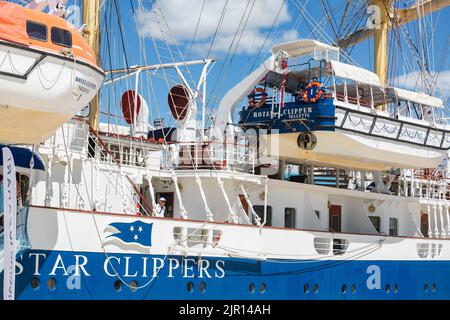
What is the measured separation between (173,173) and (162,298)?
4.22 m

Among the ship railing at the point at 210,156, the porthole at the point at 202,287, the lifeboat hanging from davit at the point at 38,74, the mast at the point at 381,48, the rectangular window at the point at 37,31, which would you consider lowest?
the porthole at the point at 202,287

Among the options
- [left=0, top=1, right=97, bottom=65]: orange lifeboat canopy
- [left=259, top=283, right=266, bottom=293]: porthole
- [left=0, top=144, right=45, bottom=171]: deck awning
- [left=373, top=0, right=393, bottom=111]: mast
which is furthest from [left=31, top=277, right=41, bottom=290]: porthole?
[left=373, top=0, right=393, bottom=111]: mast

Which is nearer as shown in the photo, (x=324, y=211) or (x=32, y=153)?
(x=32, y=153)

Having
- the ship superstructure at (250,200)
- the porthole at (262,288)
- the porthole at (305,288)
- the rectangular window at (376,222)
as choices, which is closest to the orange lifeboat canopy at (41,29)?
the ship superstructure at (250,200)

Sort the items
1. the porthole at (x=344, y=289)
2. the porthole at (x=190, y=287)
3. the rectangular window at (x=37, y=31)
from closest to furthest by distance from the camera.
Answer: the rectangular window at (x=37, y=31)
the porthole at (x=190, y=287)
the porthole at (x=344, y=289)

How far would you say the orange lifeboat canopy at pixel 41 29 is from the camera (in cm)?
1408

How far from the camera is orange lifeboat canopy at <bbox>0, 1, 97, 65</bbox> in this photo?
14.1 meters

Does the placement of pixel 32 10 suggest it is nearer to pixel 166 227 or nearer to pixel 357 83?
pixel 166 227

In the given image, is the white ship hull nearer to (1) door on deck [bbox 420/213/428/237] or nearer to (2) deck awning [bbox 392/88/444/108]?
(2) deck awning [bbox 392/88/444/108]

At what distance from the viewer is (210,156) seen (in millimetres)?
20953

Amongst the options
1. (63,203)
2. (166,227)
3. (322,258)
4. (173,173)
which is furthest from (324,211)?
(63,203)

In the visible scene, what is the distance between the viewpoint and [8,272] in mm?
13242

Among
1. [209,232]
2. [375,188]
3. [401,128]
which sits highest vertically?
[401,128]

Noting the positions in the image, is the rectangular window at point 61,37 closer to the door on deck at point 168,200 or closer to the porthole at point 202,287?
the porthole at point 202,287
